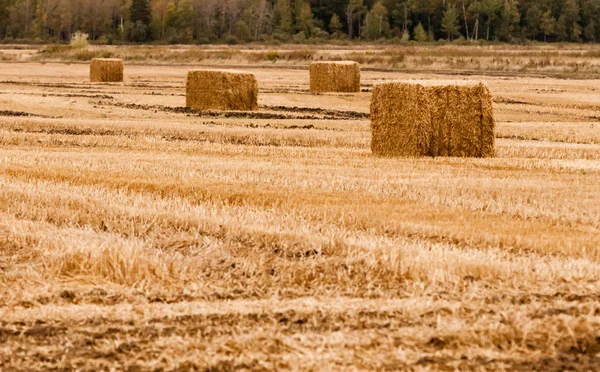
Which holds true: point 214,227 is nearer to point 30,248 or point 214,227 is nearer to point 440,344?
point 30,248

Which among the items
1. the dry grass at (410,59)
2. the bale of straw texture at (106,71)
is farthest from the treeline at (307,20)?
the bale of straw texture at (106,71)

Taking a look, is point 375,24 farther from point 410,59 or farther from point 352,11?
point 410,59

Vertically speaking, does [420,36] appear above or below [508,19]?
below

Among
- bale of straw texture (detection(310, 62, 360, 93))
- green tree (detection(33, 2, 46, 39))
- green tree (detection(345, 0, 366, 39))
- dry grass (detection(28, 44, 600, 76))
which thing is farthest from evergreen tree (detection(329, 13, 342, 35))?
bale of straw texture (detection(310, 62, 360, 93))

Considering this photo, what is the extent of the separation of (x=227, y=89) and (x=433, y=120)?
42.6 feet

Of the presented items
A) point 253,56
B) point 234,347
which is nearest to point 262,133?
point 234,347

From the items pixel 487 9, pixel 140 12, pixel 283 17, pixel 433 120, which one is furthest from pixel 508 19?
pixel 433 120

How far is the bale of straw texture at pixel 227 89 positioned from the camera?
29438 millimetres

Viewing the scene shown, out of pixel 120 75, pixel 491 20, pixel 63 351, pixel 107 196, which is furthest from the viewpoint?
pixel 491 20

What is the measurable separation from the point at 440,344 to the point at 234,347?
1.31m

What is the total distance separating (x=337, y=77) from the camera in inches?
1490

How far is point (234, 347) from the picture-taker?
6.59 m

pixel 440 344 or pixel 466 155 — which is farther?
pixel 466 155

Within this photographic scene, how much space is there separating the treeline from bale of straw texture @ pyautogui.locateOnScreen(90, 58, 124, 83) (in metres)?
81.6
